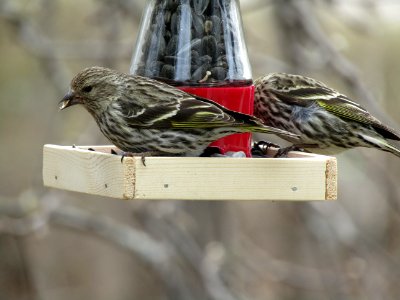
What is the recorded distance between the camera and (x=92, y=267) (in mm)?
15375

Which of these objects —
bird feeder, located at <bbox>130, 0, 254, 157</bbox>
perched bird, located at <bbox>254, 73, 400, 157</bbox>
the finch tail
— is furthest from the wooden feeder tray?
the finch tail

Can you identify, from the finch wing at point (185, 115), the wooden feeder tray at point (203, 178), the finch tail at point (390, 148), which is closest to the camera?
the wooden feeder tray at point (203, 178)

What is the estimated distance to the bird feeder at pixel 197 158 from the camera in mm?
6051

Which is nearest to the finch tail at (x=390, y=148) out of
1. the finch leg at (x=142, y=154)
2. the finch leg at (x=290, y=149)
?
the finch leg at (x=290, y=149)

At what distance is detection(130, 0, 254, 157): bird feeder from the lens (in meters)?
7.11

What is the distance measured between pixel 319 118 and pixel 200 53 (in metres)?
1.15

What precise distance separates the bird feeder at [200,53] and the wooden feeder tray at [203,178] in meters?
0.98

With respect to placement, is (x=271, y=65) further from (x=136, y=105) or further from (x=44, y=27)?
(x=136, y=105)

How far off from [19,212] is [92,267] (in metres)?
5.48

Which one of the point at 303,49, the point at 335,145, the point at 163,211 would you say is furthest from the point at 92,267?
the point at 335,145

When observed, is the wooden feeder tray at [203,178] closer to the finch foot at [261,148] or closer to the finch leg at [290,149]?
the finch leg at [290,149]

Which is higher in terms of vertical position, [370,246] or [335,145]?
[335,145]

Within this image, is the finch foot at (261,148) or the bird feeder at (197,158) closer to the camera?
the bird feeder at (197,158)

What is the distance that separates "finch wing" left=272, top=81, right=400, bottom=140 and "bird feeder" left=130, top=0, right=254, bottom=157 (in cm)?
47
